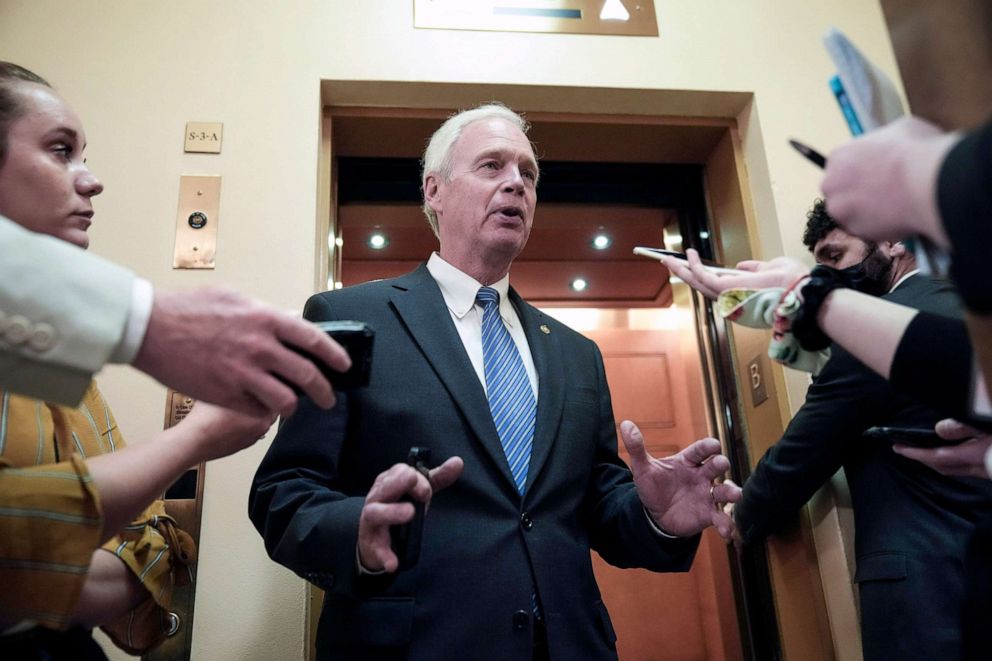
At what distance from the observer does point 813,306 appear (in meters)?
1.04

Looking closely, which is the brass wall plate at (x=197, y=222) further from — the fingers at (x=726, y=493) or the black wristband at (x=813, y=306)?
the black wristband at (x=813, y=306)

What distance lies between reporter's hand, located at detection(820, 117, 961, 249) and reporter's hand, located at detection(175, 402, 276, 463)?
27.2 inches

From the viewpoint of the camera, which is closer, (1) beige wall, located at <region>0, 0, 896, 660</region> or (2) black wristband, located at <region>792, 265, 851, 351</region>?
(2) black wristband, located at <region>792, 265, 851, 351</region>

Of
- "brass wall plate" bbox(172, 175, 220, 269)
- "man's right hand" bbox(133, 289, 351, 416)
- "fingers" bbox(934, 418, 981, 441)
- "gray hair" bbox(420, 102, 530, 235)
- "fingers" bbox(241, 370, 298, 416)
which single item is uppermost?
"gray hair" bbox(420, 102, 530, 235)

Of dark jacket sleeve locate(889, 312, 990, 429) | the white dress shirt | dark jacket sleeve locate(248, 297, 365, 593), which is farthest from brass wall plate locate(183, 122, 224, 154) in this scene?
dark jacket sleeve locate(889, 312, 990, 429)

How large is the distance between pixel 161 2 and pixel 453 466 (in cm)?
182

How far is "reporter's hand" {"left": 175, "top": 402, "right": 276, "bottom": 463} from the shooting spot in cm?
97

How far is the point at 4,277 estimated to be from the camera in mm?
720

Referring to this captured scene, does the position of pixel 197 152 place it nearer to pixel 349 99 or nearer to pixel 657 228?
pixel 349 99

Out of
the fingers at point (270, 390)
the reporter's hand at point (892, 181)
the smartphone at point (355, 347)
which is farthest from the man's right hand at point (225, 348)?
the reporter's hand at point (892, 181)

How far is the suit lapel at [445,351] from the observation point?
140 centimetres

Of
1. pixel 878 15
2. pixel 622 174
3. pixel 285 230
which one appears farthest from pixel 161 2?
pixel 878 15

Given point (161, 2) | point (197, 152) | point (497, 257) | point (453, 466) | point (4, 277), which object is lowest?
point (453, 466)

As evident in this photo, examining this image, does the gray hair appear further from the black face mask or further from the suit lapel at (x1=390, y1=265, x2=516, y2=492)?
the black face mask
